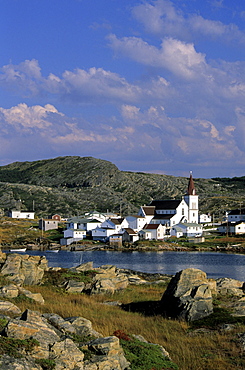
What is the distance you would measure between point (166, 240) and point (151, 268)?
52.8 meters

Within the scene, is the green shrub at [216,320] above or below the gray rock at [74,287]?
above

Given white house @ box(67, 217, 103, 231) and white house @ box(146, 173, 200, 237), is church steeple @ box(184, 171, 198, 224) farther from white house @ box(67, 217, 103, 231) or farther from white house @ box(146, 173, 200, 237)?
white house @ box(67, 217, 103, 231)

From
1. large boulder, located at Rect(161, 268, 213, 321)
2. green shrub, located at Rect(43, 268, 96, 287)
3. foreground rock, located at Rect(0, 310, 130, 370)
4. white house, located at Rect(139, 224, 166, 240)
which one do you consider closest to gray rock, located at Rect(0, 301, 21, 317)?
foreground rock, located at Rect(0, 310, 130, 370)

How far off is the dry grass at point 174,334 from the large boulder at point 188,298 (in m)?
0.75

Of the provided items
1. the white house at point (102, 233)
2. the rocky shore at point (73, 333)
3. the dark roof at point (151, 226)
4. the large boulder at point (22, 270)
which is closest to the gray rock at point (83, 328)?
the rocky shore at point (73, 333)

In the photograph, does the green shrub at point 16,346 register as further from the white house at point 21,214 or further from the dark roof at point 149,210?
the white house at point 21,214

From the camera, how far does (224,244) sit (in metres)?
109

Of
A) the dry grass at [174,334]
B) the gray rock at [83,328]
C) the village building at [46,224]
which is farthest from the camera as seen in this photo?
the village building at [46,224]

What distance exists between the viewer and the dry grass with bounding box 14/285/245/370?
12.5m

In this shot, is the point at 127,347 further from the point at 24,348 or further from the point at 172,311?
the point at 172,311

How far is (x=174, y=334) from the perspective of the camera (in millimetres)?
15664

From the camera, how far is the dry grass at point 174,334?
41.1 ft

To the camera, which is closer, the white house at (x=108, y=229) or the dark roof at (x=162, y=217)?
the white house at (x=108, y=229)

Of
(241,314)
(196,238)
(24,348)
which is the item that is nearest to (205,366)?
(24,348)
